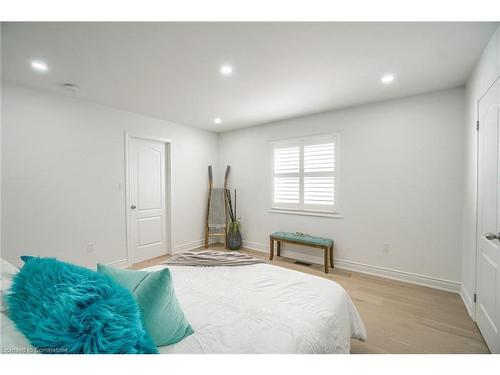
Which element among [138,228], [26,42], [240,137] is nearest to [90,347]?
[26,42]

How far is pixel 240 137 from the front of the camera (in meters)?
4.35

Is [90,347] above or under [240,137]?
A: under

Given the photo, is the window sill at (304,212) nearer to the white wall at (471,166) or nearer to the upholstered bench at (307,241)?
the upholstered bench at (307,241)

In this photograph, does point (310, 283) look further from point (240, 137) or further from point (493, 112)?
point (240, 137)

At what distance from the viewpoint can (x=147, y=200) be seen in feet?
11.8

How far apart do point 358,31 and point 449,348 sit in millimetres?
2475

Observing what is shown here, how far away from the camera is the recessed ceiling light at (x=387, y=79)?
7.19 feet

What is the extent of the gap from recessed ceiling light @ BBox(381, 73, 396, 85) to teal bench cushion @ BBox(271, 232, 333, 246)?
214 cm

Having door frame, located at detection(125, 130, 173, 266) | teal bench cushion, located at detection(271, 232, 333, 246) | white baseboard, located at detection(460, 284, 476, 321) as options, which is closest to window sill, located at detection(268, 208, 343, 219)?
teal bench cushion, located at detection(271, 232, 333, 246)

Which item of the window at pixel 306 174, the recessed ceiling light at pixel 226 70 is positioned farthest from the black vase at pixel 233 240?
the recessed ceiling light at pixel 226 70

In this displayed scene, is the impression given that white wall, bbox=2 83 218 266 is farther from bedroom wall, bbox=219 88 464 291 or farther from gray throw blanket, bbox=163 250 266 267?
bedroom wall, bbox=219 88 464 291

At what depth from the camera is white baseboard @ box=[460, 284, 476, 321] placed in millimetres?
1983

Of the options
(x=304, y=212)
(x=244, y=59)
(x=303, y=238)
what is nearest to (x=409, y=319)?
(x=303, y=238)

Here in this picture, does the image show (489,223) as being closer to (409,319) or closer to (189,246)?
(409,319)
